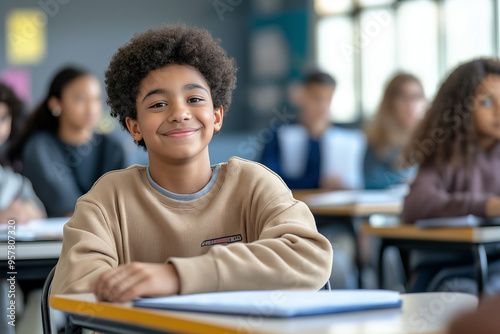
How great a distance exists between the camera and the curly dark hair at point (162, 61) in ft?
4.73

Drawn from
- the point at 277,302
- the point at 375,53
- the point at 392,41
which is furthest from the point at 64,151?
the point at 375,53

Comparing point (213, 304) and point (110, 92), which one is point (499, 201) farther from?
point (213, 304)

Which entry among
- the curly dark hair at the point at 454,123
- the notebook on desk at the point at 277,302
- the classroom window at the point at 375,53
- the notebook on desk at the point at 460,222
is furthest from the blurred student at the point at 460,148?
the classroom window at the point at 375,53

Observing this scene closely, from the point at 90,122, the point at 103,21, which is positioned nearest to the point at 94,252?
the point at 90,122

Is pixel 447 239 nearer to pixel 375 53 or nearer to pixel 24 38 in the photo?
pixel 375 53

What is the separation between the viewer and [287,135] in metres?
5.24

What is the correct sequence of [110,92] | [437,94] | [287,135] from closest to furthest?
[110,92]
[437,94]
[287,135]

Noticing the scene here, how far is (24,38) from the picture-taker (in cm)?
786

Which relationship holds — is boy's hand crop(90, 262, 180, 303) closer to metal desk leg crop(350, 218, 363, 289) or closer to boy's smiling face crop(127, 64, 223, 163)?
boy's smiling face crop(127, 64, 223, 163)

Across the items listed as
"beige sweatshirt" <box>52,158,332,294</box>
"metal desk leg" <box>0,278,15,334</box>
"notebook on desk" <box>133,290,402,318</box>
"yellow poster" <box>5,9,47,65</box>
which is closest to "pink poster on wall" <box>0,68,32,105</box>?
"yellow poster" <box>5,9,47,65</box>

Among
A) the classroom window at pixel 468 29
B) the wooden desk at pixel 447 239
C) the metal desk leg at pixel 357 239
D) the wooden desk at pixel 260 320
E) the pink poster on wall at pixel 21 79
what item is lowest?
the metal desk leg at pixel 357 239

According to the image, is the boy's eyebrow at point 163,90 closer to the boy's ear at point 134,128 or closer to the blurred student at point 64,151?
the boy's ear at point 134,128

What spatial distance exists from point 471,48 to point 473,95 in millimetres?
4276

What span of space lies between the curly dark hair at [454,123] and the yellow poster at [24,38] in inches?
227
